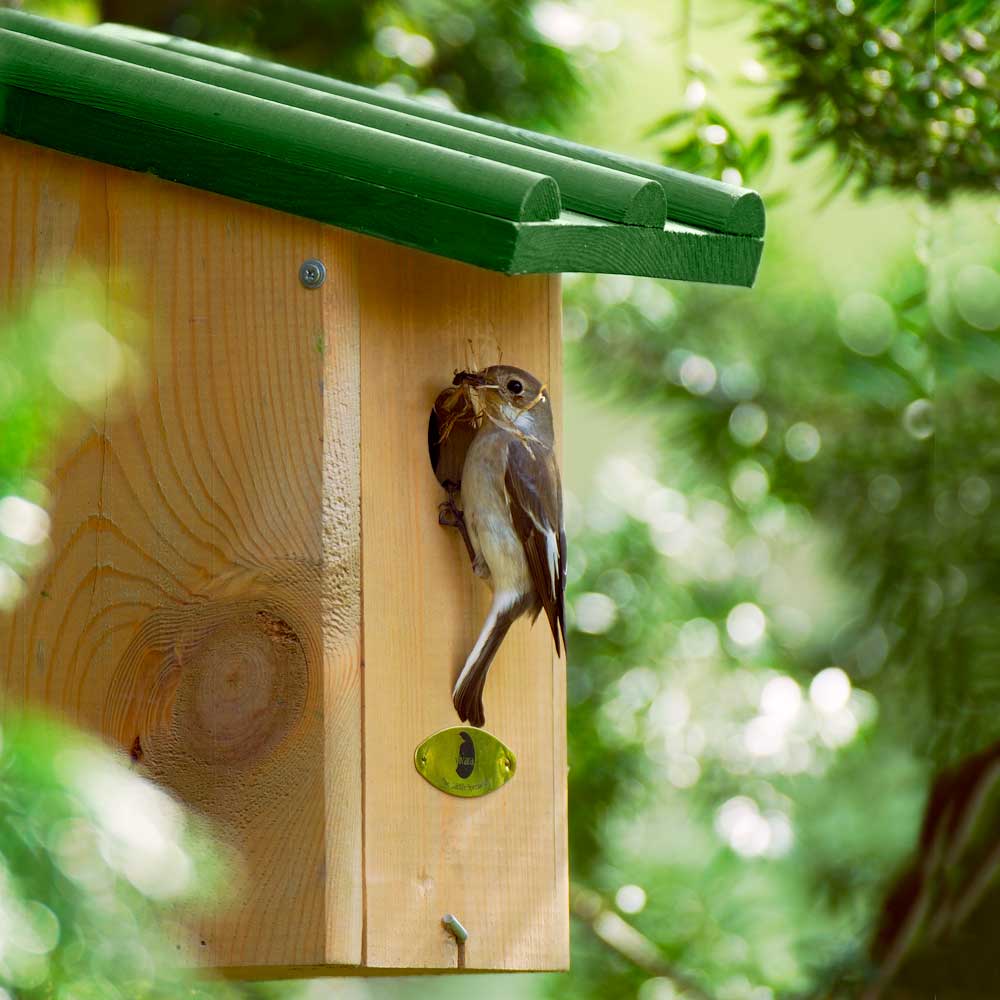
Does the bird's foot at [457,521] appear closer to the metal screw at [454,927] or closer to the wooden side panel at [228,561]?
the wooden side panel at [228,561]

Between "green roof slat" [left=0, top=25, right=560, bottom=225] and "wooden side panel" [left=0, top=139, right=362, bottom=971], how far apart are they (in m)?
0.09

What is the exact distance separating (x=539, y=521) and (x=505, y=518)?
0.18ft

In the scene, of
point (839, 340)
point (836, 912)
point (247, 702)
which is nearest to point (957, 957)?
point (836, 912)

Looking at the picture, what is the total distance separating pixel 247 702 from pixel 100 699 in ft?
0.73

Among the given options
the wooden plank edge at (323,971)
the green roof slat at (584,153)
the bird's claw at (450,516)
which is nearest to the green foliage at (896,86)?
the green roof slat at (584,153)

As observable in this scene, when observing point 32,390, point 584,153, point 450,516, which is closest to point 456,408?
point 450,516

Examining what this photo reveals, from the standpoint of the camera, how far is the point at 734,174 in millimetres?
3455

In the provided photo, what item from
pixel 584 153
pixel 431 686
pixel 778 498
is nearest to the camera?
pixel 431 686

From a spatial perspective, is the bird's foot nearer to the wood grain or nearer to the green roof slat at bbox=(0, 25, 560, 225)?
the wood grain

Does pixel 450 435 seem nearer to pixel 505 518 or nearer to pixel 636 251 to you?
pixel 505 518

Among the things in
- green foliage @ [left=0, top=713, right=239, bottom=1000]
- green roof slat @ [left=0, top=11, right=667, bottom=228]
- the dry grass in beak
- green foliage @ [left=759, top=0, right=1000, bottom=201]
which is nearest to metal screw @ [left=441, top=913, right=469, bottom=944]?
the dry grass in beak

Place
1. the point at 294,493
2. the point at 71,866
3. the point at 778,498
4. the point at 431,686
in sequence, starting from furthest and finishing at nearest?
the point at 778,498 < the point at 431,686 < the point at 294,493 < the point at 71,866

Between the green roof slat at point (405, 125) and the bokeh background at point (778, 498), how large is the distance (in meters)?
1.02

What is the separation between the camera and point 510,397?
250cm
